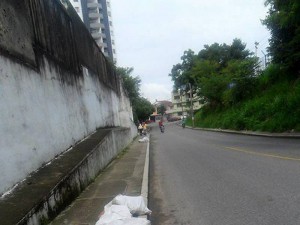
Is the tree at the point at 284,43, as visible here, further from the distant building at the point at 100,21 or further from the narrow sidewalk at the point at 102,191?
the distant building at the point at 100,21

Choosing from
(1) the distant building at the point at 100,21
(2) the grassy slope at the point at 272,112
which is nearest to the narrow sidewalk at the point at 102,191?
(2) the grassy slope at the point at 272,112

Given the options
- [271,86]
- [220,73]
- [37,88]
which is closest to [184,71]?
[220,73]

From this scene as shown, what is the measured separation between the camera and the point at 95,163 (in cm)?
1176

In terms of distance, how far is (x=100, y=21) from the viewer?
317 feet

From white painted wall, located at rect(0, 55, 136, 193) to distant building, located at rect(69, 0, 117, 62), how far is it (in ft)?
258

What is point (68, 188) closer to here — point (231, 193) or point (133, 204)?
point (133, 204)

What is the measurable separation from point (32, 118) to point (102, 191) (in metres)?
2.47

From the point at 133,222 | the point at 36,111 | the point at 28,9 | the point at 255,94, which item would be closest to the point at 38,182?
the point at 36,111

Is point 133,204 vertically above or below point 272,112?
below

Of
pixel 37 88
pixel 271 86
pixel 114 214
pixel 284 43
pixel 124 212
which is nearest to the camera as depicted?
pixel 114 214

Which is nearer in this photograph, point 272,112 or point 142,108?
point 272,112

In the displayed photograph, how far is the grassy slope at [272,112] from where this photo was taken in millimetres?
21688

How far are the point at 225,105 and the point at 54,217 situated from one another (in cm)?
3771

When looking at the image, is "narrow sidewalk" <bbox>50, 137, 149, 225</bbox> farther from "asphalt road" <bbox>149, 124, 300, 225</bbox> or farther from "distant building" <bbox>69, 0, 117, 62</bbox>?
"distant building" <bbox>69, 0, 117, 62</bbox>
